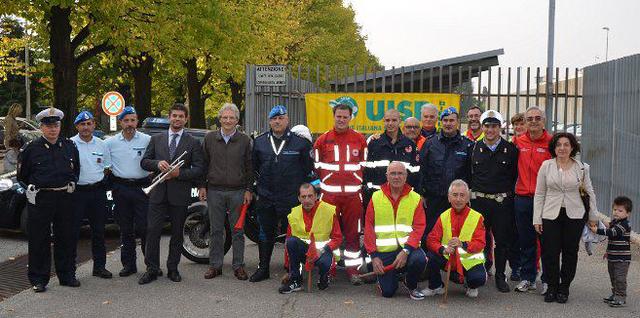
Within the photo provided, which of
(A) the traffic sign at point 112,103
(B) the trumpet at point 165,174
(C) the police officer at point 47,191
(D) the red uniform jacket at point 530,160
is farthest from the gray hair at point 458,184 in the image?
(A) the traffic sign at point 112,103

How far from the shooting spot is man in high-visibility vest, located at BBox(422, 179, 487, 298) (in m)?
6.75

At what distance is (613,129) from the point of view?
11125 millimetres

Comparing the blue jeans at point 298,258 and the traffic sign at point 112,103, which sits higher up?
the traffic sign at point 112,103

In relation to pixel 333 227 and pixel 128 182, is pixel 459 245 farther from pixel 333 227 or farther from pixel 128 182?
pixel 128 182

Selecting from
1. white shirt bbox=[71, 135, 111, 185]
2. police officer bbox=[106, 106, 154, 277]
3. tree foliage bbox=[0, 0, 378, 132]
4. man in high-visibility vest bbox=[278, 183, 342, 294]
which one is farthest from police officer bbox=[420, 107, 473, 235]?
tree foliage bbox=[0, 0, 378, 132]

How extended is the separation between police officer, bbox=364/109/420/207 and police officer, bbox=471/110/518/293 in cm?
71

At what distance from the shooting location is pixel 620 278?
6.54 meters

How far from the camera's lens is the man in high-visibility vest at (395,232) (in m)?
6.79

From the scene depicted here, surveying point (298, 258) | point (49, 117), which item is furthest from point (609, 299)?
point (49, 117)

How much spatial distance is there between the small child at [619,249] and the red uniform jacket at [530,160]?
0.75 metres

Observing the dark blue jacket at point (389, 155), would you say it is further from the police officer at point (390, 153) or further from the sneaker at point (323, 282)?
the sneaker at point (323, 282)

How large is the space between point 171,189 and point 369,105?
17.7 ft

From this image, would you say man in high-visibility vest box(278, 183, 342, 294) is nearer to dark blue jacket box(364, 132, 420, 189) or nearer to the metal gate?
dark blue jacket box(364, 132, 420, 189)

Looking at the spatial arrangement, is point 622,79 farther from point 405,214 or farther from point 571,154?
point 405,214
